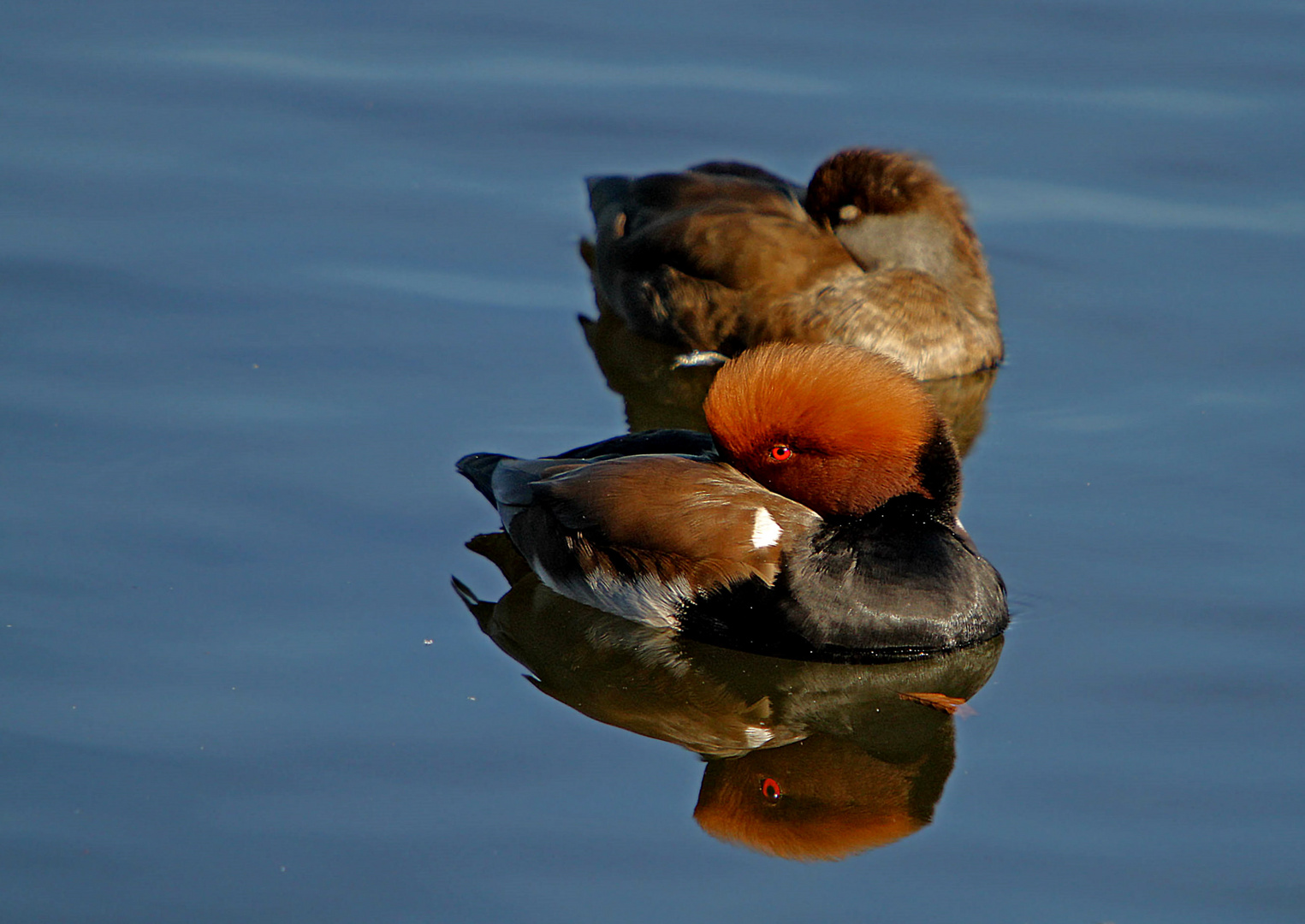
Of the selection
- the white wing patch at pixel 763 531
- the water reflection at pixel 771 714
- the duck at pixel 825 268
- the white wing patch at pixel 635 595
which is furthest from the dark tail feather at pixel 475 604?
the duck at pixel 825 268

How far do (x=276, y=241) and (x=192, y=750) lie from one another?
13.1 feet

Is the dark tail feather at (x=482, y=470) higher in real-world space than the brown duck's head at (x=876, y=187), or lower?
lower

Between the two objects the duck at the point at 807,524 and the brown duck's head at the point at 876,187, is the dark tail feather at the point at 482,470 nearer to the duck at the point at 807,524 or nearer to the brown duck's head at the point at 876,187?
the duck at the point at 807,524

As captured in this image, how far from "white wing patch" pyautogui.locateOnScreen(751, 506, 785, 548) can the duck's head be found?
158mm

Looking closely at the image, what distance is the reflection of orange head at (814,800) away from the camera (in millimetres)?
5051

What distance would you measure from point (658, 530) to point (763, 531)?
373mm

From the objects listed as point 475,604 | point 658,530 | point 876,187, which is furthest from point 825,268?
point 475,604

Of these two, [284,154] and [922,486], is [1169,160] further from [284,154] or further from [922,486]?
[284,154]

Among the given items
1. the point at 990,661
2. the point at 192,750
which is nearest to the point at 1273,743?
the point at 990,661

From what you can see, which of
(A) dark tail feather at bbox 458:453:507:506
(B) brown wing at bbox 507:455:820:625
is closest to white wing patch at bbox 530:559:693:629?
(B) brown wing at bbox 507:455:820:625

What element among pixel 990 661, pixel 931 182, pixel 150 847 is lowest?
pixel 150 847

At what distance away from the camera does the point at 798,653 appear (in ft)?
19.5

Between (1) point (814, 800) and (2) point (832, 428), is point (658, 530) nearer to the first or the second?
(2) point (832, 428)

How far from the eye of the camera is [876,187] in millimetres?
8148
